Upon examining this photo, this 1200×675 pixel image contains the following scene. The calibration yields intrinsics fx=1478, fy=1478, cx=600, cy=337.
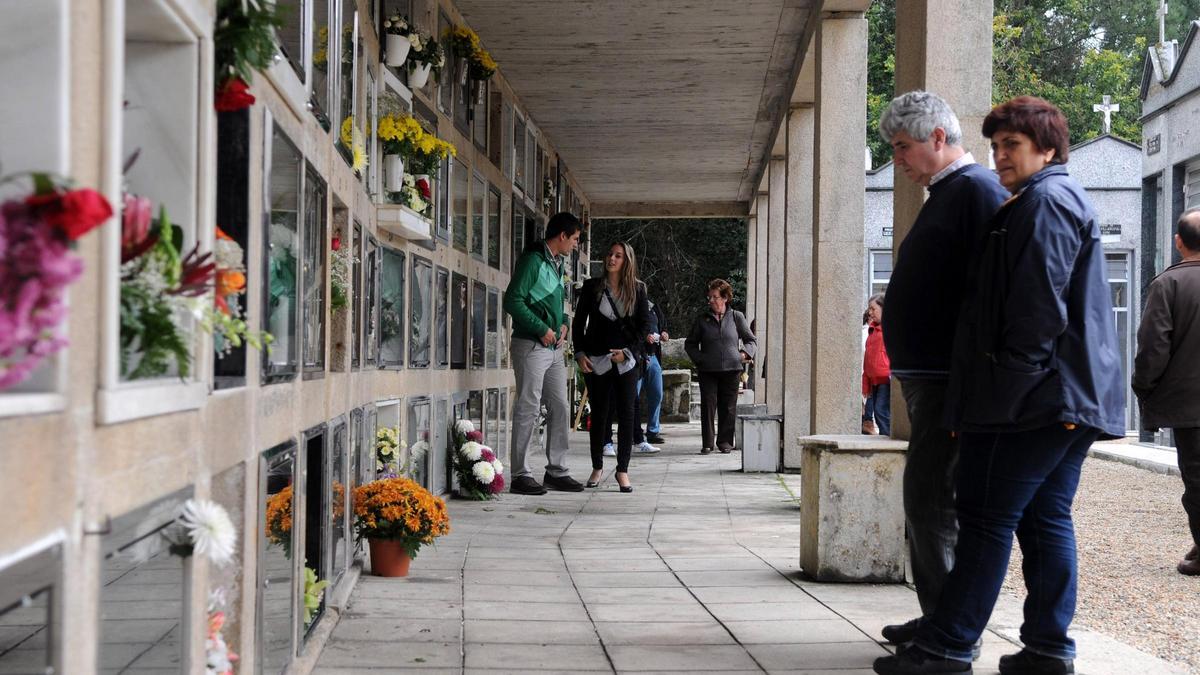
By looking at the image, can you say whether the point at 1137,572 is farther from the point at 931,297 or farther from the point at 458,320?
the point at 458,320

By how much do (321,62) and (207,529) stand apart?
2.15 m

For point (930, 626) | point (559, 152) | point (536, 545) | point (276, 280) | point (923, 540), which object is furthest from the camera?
point (559, 152)

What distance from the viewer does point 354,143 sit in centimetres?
523

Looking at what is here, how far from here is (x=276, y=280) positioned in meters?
3.45

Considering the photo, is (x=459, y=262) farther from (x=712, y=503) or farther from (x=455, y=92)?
(x=712, y=503)

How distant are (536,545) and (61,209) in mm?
5106

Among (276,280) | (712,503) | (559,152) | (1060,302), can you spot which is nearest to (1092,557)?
(712,503)

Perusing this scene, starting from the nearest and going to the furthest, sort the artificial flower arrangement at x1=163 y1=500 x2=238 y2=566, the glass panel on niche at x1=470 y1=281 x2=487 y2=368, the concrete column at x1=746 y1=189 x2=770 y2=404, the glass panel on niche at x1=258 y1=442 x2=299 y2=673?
1. the artificial flower arrangement at x1=163 y1=500 x2=238 y2=566
2. the glass panel on niche at x1=258 y1=442 x2=299 y2=673
3. the glass panel on niche at x1=470 y1=281 x2=487 y2=368
4. the concrete column at x1=746 y1=189 x2=770 y2=404

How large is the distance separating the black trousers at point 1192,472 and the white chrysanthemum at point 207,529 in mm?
4482

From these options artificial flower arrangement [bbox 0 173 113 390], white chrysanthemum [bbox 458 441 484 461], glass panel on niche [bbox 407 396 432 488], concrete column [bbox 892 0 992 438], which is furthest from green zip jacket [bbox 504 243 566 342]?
artificial flower arrangement [bbox 0 173 113 390]

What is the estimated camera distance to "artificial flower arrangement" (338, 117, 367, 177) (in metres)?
5.03

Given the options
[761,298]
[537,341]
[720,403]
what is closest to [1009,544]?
[537,341]

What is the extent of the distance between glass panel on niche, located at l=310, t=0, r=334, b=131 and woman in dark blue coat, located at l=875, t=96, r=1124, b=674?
1.83m

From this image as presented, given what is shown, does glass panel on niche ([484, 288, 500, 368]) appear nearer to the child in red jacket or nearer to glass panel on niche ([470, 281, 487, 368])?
glass panel on niche ([470, 281, 487, 368])
